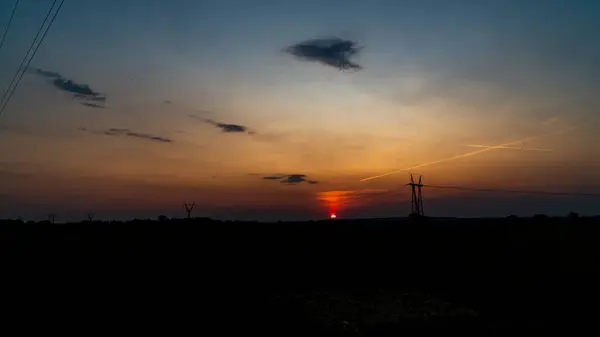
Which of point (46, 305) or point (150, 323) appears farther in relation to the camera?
point (46, 305)

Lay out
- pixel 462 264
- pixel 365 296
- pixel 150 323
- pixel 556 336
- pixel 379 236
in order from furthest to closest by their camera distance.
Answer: pixel 379 236 < pixel 462 264 < pixel 365 296 < pixel 150 323 < pixel 556 336

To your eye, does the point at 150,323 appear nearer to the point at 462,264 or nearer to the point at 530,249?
the point at 462,264

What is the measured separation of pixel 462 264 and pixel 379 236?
902 cm

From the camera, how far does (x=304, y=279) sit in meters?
33.7

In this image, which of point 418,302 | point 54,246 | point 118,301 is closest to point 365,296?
point 418,302

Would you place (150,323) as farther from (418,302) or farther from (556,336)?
(556,336)

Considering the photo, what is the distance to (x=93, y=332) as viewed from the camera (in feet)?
62.3

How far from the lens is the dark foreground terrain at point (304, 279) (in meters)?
20.7

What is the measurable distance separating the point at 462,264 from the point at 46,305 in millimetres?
26935

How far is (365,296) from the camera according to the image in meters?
27.5

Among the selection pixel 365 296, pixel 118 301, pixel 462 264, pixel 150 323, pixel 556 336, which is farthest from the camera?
pixel 462 264

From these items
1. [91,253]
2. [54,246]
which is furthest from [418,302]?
[54,246]

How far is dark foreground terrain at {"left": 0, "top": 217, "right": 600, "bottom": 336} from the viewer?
20.7 m

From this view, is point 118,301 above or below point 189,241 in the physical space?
below
